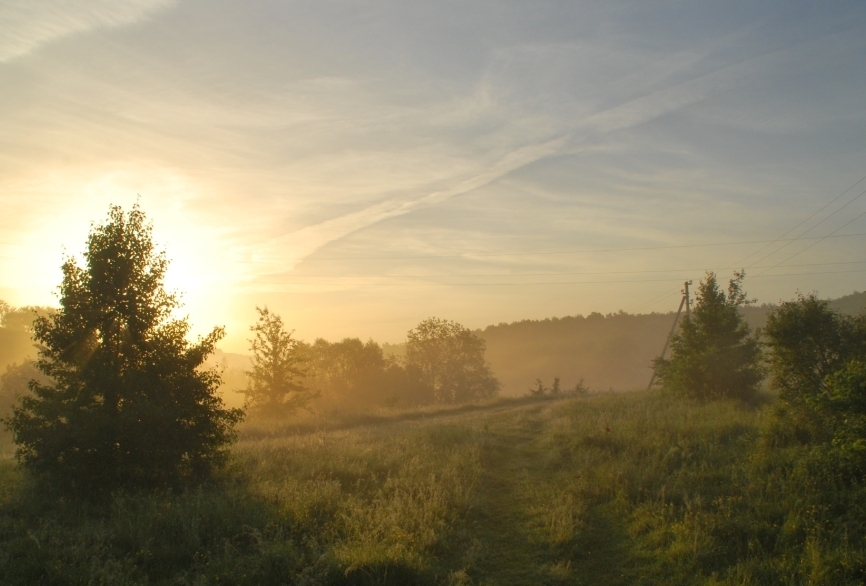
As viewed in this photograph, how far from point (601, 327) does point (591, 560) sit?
15390 cm

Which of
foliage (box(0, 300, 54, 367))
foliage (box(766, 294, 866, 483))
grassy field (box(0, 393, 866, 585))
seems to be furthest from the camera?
foliage (box(0, 300, 54, 367))

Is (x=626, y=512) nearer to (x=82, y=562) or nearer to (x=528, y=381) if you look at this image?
(x=82, y=562)

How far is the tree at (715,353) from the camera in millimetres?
22109

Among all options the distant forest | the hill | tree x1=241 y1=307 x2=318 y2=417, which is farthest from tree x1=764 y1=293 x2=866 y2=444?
the hill

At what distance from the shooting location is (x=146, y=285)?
13.0 meters

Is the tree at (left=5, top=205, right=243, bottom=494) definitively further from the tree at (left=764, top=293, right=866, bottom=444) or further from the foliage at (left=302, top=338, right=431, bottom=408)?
the foliage at (left=302, top=338, right=431, bottom=408)

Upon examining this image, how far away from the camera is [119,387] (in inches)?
469

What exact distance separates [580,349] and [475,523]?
139 m

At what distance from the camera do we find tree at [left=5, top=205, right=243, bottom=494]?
446 inches

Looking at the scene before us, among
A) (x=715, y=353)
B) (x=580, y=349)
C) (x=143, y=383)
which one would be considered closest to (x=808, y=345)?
(x=715, y=353)

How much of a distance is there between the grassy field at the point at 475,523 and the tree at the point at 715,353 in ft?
30.4

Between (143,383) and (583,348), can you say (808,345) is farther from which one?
(583,348)

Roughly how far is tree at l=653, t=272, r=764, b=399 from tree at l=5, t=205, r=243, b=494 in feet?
64.8

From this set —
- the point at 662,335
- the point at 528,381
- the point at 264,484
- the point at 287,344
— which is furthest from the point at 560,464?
the point at 662,335
